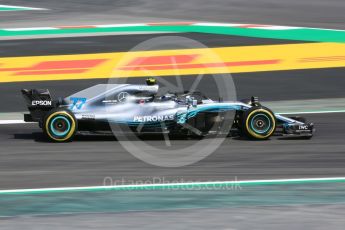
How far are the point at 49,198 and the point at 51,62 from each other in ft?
37.2

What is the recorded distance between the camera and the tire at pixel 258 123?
41.7 ft

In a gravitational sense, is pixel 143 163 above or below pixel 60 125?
below

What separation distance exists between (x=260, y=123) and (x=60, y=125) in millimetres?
3230

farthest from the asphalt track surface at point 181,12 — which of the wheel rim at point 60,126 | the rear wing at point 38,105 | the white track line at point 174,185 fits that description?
the white track line at point 174,185

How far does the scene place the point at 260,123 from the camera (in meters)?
12.8

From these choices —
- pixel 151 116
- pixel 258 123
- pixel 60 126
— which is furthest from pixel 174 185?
pixel 60 126

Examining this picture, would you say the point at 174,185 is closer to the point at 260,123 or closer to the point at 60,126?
the point at 260,123

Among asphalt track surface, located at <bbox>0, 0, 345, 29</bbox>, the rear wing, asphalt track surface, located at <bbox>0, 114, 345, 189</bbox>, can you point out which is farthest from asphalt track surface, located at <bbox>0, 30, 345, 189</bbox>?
asphalt track surface, located at <bbox>0, 0, 345, 29</bbox>

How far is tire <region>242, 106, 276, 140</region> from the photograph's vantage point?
41.7 feet

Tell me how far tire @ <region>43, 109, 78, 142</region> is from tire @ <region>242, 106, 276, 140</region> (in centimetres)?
276

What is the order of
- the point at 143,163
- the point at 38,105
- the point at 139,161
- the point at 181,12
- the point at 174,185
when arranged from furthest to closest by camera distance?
the point at 181,12 → the point at 38,105 → the point at 139,161 → the point at 143,163 → the point at 174,185

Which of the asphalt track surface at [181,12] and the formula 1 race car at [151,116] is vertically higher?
the asphalt track surface at [181,12]

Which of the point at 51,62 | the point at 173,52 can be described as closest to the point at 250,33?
the point at 173,52

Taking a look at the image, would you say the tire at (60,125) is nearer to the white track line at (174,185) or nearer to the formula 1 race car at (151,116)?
the formula 1 race car at (151,116)
